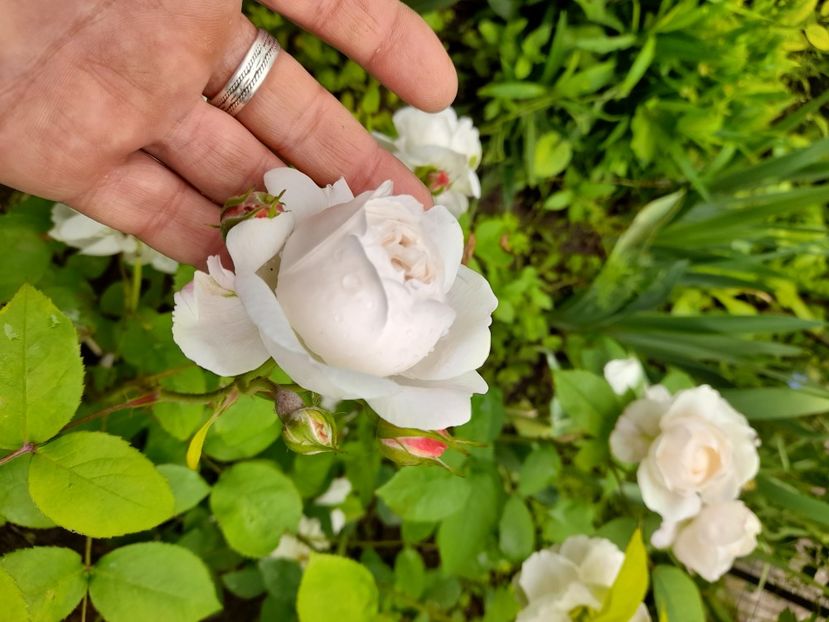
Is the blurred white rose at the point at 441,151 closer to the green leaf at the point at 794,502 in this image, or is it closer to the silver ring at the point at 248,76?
the silver ring at the point at 248,76

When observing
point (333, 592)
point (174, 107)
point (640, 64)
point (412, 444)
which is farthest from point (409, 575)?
point (640, 64)

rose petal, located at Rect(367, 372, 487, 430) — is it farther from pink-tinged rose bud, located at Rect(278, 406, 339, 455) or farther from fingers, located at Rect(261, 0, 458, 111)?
fingers, located at Rect(261, 0, 458, 111)

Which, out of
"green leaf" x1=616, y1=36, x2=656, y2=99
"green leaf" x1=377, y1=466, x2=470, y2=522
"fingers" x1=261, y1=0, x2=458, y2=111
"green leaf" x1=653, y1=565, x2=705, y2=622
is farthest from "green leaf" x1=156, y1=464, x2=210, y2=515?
"green leaf" x1=616, y1=36, x2=656, y2=99

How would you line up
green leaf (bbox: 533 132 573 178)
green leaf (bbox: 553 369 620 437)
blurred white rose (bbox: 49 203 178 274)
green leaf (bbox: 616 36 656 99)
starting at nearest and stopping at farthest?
blurred white rose (bbox: 49 203 178 274) → green leaf (bbox: 553 369 620 437) → green leaf (bbox: 616 36 656 99) → green leaf (bbox: 533 132 573 178)

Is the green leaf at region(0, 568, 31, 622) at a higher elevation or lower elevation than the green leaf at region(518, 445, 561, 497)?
higher

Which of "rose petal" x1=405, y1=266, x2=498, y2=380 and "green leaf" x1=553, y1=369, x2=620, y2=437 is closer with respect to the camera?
"rose petal" x1=405, y1=266, x2=498, y2=380

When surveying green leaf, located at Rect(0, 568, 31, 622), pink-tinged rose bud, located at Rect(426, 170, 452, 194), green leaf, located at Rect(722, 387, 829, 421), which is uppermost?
pink-tinged rose bud, located at Rect(426, 170, 452, 194)
